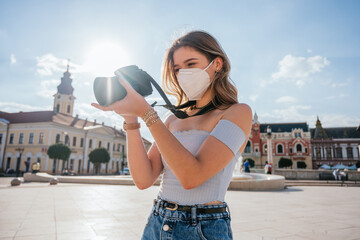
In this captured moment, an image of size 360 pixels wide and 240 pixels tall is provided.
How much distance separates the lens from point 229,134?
1.10m

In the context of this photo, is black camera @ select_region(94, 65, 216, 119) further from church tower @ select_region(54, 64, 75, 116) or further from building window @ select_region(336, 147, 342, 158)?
building window @ select_region(336, 147, 342, 158)

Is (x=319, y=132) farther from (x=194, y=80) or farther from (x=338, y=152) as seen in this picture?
(x=194, y=80)

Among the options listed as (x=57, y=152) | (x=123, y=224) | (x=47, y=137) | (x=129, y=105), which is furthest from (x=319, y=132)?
(x=129, y=105)

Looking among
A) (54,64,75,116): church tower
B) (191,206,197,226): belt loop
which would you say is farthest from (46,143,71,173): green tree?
(191,206,197,226): belt loop

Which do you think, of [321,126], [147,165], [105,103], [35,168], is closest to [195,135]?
[147,165]

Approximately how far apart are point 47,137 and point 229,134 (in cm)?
4624

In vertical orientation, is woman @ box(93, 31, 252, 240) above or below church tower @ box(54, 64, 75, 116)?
below

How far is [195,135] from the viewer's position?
1.27 meters

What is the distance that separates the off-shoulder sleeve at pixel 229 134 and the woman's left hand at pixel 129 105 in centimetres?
35

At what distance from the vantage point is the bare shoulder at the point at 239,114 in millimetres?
1147

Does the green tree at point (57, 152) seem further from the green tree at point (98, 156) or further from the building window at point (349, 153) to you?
the building window at point (349, 153)

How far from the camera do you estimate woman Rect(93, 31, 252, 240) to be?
1030 mm

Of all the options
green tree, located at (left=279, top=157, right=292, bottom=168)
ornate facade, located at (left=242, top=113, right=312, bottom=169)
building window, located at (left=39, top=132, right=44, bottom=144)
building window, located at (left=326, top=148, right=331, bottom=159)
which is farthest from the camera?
building window, located at (left=326, top=148, right=331, bottom=159)

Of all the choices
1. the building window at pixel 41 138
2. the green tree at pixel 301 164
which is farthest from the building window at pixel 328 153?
the building window at pixel 41 138
